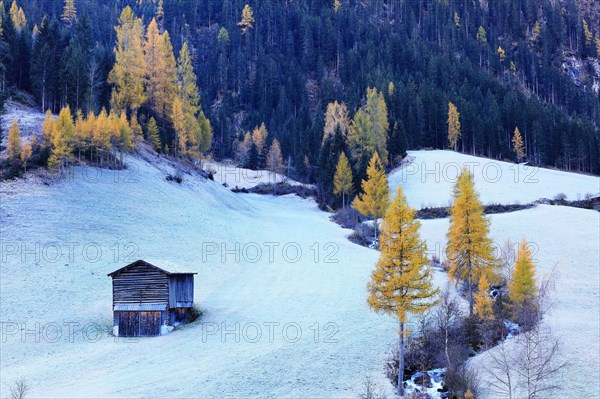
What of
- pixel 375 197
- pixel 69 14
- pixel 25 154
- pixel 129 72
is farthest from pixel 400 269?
pixel 69 14

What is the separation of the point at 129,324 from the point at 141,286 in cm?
254

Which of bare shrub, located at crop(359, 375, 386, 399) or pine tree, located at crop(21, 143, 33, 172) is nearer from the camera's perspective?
bare shrub, located at crop(359, 375, 386, 399)

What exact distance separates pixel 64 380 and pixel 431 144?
89.7 meters

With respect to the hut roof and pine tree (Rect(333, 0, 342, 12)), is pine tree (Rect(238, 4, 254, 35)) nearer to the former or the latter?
pine tree (Rect(333, 0, 342, 12))

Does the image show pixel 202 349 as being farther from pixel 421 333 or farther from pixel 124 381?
pixel 421 333

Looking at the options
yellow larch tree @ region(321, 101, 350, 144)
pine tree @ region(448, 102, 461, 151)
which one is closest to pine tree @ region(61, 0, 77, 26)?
yellow larch tree @ region(321, 101, 350, 144)

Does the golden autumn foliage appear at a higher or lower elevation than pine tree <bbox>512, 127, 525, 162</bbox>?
lower

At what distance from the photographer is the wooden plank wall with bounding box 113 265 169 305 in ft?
113

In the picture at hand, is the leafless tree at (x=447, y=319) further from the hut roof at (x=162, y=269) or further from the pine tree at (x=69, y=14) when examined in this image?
the pine tree at (x=69, y=14)

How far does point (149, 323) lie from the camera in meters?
34.1

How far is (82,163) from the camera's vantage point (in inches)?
2318

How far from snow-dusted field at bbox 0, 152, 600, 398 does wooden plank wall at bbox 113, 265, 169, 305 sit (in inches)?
93.6

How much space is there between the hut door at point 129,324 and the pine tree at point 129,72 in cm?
4515

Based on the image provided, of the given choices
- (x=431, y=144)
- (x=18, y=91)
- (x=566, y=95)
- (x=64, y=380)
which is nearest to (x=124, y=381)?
(x=64, y=380)
